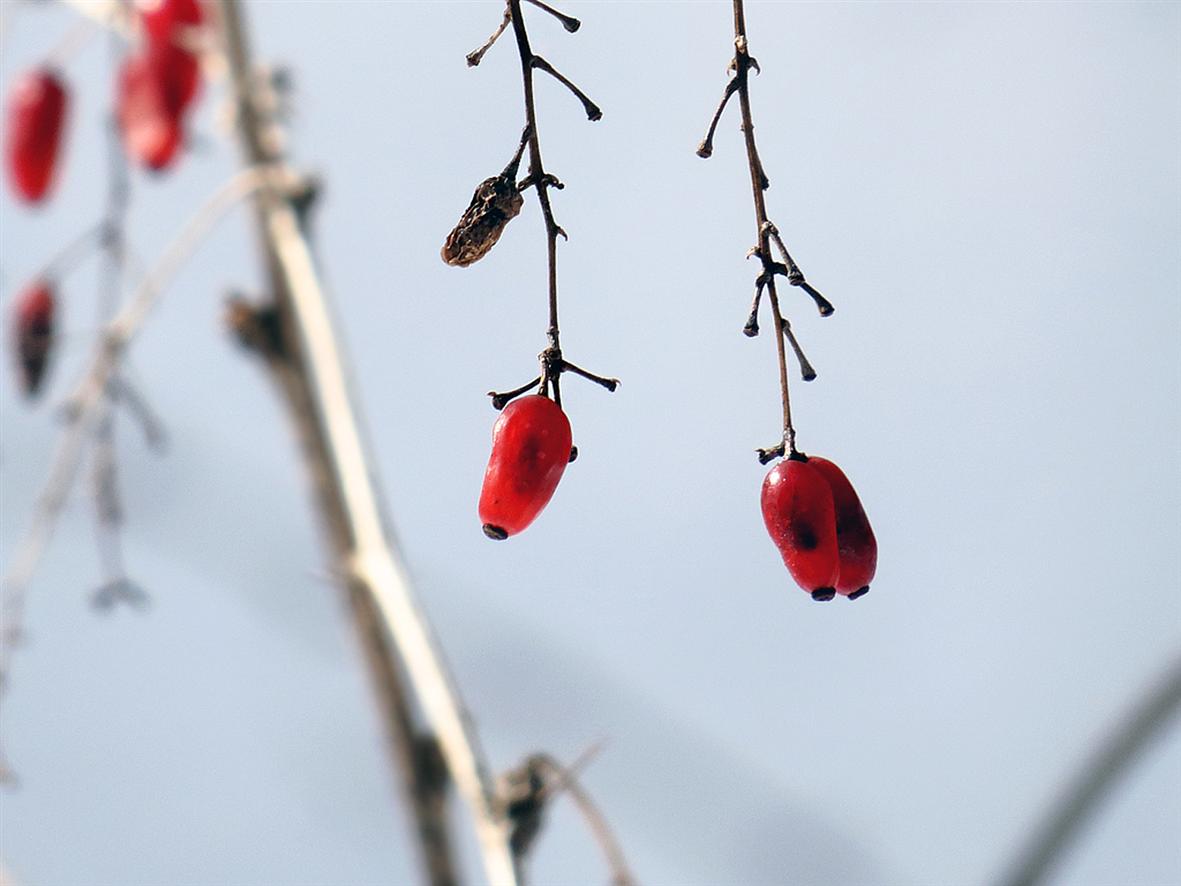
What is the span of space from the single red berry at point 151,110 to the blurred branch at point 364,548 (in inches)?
18.8

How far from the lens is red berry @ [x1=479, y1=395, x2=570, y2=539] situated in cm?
117

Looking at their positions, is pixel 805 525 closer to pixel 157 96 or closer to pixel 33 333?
pixel 157 96

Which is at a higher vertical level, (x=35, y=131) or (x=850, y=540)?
(x=35, y=131)

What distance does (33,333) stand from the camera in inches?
64.8

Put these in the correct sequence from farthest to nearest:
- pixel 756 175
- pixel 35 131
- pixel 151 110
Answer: pixel 35 131
pixel 151 110
pixel 756 175

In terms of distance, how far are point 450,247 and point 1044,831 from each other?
0.75m

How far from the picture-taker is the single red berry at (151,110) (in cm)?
153

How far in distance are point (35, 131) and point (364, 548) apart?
1165mm

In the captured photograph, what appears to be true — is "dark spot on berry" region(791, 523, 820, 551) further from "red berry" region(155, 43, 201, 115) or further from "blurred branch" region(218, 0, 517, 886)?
"red berry" region(155, 43, 201, 115)

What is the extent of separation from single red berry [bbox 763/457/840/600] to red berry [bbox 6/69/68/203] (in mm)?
1113

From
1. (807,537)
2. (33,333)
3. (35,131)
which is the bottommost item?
(807,537)

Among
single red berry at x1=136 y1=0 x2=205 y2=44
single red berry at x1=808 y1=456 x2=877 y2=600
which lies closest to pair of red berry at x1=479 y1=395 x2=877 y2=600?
single red berry at x1=808 y1=456 x2=877 y2=600

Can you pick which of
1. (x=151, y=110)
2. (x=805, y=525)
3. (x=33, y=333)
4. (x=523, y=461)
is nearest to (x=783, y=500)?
(x=805, y=525)

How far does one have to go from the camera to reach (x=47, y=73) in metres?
1.84
